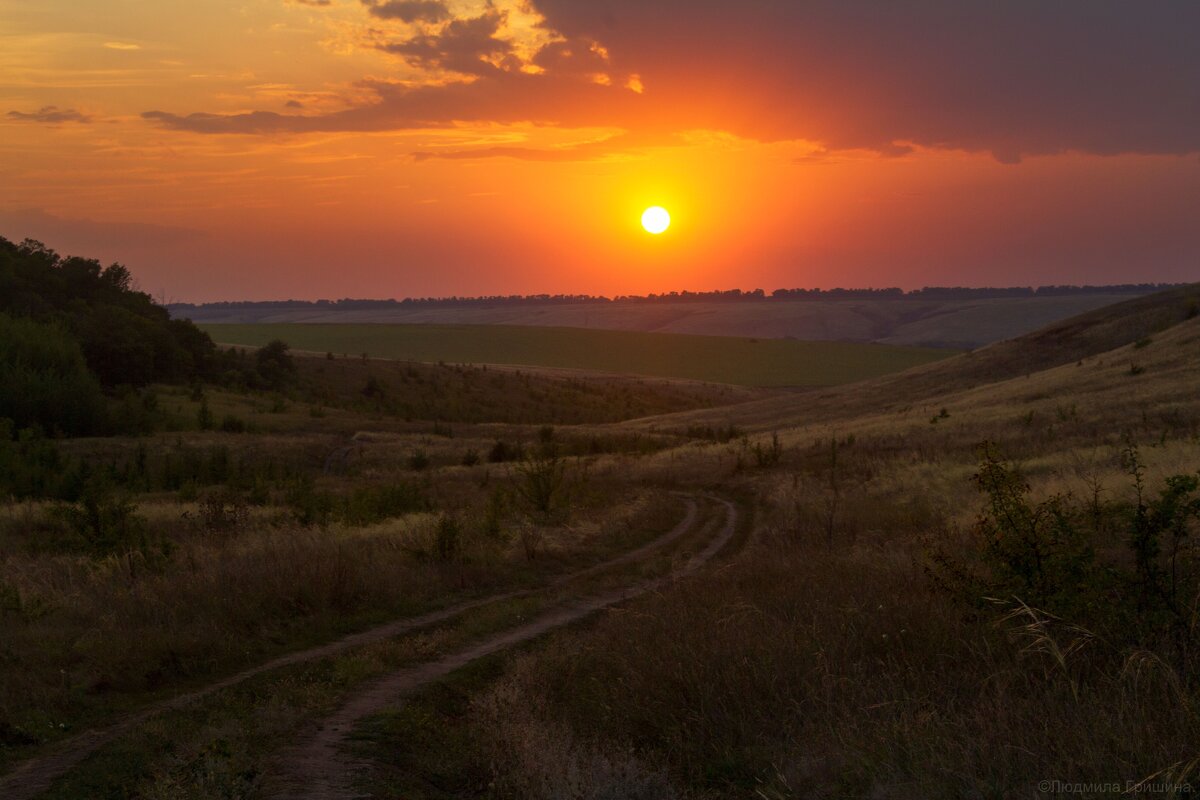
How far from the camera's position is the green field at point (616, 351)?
131m

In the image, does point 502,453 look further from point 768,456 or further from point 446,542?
point 446,542

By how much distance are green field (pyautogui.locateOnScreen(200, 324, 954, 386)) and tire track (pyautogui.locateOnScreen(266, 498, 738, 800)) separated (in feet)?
Answer: 349

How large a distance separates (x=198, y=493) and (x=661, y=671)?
2358 cm

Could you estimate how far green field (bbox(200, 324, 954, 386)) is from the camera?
130625 mm

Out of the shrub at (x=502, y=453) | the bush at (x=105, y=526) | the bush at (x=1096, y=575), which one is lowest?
the shrub at (x=502, y=453)

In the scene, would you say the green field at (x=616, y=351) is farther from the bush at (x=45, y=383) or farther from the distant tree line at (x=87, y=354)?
the bush at (x=45, y=383)

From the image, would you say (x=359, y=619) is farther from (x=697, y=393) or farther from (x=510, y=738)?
(x=697, y=393)

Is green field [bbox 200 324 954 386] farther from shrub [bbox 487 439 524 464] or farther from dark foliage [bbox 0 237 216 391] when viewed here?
shrub [bbox 487 439 524 464]

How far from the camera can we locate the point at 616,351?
155m

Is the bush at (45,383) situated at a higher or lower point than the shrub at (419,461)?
higher

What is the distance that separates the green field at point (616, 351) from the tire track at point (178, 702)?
10666 cm

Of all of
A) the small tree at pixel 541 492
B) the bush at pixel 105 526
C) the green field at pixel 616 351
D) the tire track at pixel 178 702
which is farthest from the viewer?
the green field at pixel 616 351

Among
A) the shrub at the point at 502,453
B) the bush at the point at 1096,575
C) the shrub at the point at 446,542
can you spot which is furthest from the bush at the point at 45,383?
the bush at the point at 1096,575

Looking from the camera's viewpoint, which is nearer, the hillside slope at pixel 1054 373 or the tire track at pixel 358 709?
the tire track at pixel 358 709
